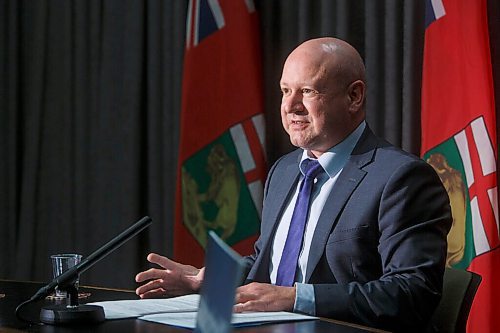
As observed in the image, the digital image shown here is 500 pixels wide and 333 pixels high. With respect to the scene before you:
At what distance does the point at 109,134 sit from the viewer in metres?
4.91

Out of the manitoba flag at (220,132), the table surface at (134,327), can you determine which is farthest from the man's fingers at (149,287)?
the manitoba flag at (220,132)

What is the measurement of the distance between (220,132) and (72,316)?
2275mm

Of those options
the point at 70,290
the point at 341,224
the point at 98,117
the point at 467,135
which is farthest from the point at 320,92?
the point at 98,117

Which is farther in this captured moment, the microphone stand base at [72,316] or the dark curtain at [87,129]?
the dark curtain at [87,129]

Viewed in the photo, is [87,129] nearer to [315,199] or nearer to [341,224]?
[315,199]

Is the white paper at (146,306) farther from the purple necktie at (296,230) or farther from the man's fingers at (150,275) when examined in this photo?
the purple necktie at (296,230)

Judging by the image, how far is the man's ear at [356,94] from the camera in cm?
269

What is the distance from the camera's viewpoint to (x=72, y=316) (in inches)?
72.9

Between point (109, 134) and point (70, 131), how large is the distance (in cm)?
31

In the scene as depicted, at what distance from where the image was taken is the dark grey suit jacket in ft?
7.25

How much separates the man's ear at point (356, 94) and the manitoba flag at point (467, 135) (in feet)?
2.37

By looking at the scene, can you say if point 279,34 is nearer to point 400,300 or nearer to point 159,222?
→ point 159,222

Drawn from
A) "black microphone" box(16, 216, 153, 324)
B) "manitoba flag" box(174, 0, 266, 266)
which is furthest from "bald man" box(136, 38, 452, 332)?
"manitoba flag" box(174, 0, 266, 266)

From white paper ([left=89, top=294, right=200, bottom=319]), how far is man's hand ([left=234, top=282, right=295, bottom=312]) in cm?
11
